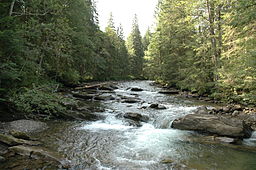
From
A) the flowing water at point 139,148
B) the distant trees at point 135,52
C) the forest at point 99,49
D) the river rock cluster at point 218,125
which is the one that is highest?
the distant trees at point 135,52

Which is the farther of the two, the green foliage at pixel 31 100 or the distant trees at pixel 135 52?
the distant trees at pixel 135 52

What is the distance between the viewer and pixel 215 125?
27.8 ft

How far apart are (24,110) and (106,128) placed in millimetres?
3708

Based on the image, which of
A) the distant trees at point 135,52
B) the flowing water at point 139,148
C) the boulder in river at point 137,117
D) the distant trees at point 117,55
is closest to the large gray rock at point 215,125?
the flowing water at point 139,148

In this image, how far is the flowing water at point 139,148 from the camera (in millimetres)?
5598

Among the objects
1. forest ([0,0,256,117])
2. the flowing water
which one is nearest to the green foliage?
forest ([0,0,256,117])

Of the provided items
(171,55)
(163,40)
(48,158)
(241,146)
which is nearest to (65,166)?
(48,158)

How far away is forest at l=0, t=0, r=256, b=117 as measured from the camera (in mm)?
7922

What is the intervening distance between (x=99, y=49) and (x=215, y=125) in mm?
33035

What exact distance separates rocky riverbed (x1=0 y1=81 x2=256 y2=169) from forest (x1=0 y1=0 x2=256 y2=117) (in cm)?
138

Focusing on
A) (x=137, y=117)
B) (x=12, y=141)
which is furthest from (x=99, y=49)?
(x=12, y=141)

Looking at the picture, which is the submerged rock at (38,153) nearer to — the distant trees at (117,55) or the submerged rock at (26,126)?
the submerged rock at (26,126)

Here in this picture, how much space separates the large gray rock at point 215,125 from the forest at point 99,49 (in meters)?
1.25

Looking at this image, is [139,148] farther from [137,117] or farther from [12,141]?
[12,141]
